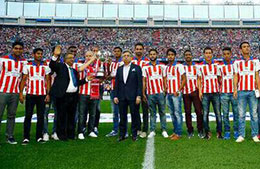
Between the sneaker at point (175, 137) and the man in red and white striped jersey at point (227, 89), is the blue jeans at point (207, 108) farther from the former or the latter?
the sneaker at point (175, 137)

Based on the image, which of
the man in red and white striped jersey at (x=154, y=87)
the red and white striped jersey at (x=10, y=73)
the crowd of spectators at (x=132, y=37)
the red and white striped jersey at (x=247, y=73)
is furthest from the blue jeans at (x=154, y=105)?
the crowd of spectators at (x=132, y=37)

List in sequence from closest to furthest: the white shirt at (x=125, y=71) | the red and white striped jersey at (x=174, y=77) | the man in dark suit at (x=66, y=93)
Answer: the man in dark suit at (x=66, y=93) → the white shirt at (x=125, y=71) → the red and white striped jersey at (x=174, y=77)

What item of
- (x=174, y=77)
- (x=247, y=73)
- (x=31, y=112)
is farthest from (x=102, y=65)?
(x=247, y=73)

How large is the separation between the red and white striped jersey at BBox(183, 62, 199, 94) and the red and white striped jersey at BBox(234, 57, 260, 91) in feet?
2.82

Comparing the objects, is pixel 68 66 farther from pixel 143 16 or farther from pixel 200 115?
pixel 143 16

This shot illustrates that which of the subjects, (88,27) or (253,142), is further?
(88,27)

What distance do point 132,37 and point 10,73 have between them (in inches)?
1310

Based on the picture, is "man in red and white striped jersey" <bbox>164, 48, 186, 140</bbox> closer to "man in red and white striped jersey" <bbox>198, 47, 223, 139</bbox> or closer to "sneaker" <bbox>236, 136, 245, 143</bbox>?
"man in red and white striped jersey" <bbox>198, 47, 223, 139</bbox>

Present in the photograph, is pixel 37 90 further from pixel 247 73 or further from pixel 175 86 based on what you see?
pixel 247 73

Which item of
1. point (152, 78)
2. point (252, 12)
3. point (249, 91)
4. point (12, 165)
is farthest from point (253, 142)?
point (252, 12)

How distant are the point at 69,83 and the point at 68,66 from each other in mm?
397

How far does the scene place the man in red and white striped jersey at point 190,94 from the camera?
5.05 meters

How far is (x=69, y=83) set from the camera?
189 inches

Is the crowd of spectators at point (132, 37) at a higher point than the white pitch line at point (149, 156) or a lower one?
higher
